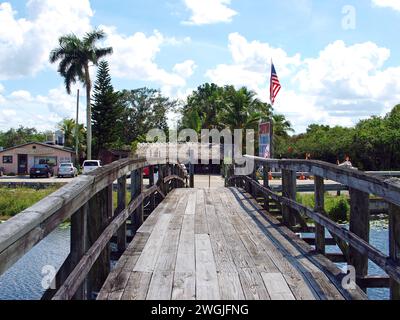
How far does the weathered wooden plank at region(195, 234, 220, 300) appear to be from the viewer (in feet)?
12.4

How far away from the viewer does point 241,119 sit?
1767 inches

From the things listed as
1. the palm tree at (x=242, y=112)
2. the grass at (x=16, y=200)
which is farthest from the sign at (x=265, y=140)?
the palm tree at (x=242, y=112)

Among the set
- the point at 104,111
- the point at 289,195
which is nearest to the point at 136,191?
the point at 289,195

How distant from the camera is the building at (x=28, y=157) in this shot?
169ft

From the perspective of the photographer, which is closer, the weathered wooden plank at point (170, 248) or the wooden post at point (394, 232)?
the wooden post at point (394, 232)

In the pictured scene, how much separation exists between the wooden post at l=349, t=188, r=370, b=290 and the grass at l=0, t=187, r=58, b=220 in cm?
2642

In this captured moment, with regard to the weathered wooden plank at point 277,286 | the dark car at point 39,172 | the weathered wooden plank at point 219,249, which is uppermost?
the weathered wooden plank at point 219,249

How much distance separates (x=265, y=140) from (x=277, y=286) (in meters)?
10.2

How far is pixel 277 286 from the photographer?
158 inches

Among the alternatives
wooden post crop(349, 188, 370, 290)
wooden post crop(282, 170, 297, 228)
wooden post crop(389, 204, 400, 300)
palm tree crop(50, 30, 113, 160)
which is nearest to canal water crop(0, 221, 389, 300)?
wooden post crop(282, 170, 297, 228)

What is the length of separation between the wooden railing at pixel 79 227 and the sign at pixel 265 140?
26.8 feet

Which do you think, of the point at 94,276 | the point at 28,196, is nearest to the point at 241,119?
the point at 28,196

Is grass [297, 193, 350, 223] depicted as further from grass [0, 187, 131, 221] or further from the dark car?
the dark car

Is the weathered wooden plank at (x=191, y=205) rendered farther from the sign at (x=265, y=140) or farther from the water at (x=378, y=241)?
the water at (x=378, y=241)
